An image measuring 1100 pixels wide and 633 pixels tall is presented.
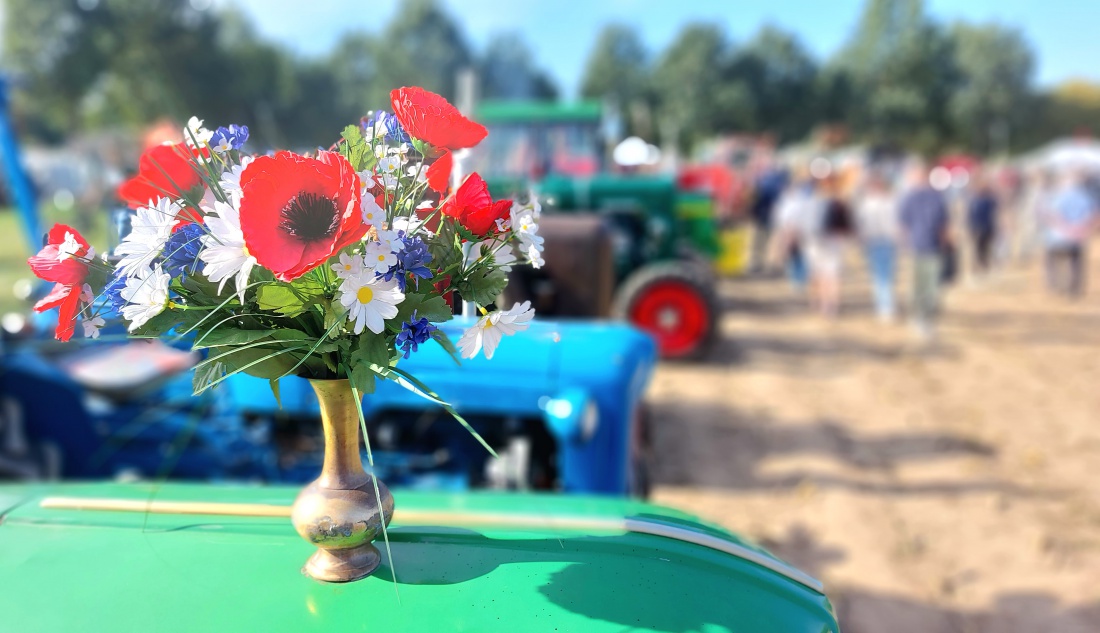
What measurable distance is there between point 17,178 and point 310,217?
11.5 feet

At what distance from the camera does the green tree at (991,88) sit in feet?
140

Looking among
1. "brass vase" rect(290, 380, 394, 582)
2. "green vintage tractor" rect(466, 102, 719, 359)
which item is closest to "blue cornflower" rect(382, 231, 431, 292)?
"brass vase" rect(290, 380, 394, 582)

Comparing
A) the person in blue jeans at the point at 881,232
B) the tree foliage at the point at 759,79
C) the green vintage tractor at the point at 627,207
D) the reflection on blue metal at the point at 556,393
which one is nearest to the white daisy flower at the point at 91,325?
the reflection on blue metal at the point at 556,393

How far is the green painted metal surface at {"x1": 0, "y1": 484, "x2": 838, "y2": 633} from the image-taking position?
1030 mm

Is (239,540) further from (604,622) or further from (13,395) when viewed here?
(13,395)

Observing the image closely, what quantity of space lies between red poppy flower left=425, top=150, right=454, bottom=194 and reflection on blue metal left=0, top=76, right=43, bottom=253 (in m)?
3.29

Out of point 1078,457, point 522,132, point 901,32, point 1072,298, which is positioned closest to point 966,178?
point 1072,298

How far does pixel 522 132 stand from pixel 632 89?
4540 centimetres

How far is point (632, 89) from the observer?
166ft

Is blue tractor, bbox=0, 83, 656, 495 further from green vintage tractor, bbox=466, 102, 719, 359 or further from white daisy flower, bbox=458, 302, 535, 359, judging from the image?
green vintage tractor, bbox=466, 102, 719, 359

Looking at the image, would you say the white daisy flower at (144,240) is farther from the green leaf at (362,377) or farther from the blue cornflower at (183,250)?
the green leaf at (362,377)

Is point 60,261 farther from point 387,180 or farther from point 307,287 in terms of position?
point 387,180

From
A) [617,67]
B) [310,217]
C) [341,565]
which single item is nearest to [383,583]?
[341,565]

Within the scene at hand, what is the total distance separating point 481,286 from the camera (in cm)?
117
